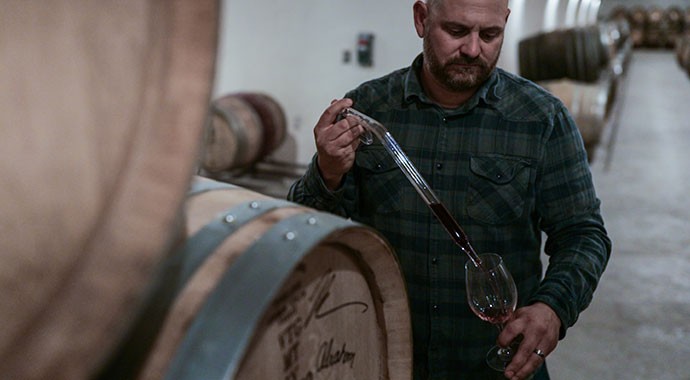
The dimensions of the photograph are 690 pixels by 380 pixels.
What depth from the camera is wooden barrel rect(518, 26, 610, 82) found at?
6.89 metres

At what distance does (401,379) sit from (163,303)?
0.46 m

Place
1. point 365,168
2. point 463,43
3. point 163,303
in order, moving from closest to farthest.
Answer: point 163,303 → point 463,43 → point 365,168

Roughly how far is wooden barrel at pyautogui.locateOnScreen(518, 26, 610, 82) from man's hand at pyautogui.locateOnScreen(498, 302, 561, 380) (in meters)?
5.85

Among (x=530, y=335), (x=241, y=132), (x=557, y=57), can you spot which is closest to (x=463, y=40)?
(x=530, y=335)

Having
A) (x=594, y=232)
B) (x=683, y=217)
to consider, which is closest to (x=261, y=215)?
(x=594, y=232)

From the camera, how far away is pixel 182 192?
Result: 59cm

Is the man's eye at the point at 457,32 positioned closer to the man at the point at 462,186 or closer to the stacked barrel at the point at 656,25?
the man at the point at 462,186

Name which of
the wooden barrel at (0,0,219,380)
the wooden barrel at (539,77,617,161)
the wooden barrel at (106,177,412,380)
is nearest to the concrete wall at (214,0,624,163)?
the wooden barrel at (539,77,617,161)

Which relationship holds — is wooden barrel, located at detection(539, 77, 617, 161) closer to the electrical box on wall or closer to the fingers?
the electrical box on wall

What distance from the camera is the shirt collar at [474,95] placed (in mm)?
1572

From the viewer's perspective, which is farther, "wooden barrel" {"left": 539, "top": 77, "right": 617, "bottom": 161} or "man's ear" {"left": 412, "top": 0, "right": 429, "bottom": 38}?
"wooden barrel" {"left": 539, "top": 77, "right": 617, "bottom": 161}

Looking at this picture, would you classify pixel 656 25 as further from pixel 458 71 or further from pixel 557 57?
pixel 458 71

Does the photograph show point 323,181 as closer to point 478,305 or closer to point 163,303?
point 478,305

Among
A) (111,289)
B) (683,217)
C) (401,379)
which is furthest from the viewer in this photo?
(683,217)
